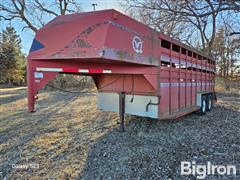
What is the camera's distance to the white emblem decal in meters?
3.87

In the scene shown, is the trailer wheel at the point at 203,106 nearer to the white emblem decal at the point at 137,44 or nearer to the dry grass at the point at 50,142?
the dry grass at the point at 50,142

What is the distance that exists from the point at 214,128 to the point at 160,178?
3.39 m

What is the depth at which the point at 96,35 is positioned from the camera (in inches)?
131

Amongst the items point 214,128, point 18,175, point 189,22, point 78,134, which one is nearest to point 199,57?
point 214,128

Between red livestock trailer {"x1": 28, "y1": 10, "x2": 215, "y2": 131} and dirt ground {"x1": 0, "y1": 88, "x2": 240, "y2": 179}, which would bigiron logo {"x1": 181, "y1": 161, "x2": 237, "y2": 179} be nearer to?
dirt ground {"x1": 0, "y1": 88, "x2": 240, "y2": 179}

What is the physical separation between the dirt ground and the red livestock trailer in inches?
23.5

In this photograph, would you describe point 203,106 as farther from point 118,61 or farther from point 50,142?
point 50,142

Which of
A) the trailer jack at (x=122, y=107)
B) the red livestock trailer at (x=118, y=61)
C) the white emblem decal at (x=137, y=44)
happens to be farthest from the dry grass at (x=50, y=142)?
the white emblem decal at (x=137, y=44)

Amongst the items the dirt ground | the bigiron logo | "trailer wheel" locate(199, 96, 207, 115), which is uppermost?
"trailer wheel" locate(199, 96, 207, 115)

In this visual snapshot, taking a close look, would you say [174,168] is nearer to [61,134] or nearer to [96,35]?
[96,35]

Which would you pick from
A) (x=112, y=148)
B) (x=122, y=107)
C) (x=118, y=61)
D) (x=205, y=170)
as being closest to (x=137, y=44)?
(x=118, y=61)

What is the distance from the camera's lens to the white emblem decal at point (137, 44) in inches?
152

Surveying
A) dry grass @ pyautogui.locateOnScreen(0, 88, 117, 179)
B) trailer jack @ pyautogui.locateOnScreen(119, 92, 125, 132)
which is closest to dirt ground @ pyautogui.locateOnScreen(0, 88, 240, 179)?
dry grass @ pyautogui.locateOnScreen(0, 88, 117, 179)

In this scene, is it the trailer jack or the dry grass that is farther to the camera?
the trailer jack
